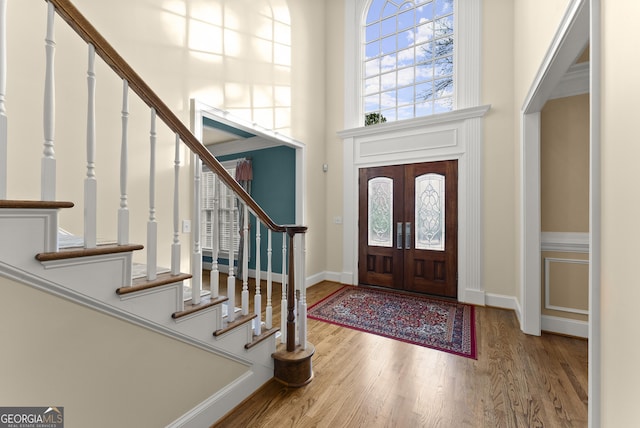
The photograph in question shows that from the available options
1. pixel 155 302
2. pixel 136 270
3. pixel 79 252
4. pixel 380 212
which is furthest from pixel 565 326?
pixel 79 252

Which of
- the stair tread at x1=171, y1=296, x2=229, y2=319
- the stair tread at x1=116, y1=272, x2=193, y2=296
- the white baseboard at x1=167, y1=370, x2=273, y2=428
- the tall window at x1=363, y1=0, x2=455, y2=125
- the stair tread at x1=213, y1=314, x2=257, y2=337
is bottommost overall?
the white baseboard at x1=167, y1=370, x2=273, y2=428

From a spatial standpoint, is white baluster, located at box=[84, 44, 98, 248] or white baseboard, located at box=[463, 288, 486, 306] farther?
white baseboard, located at box=[463, 288, 486, 306]

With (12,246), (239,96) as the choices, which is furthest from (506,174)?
(12,246)

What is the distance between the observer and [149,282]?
50.2 inches

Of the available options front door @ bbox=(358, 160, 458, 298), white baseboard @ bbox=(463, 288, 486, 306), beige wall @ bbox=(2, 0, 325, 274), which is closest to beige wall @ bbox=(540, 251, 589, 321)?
white baseboard @ bbox=(463, 288, 486, 306)

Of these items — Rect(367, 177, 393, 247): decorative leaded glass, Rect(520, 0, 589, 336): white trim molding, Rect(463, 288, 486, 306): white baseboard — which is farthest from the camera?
Rect(367, 177, 393, 247): decorative leaded glass

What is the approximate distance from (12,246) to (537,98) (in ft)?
11.6

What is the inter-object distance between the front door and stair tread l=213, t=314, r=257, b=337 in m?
2.85

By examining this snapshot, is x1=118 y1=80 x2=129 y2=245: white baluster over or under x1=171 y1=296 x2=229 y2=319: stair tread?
over

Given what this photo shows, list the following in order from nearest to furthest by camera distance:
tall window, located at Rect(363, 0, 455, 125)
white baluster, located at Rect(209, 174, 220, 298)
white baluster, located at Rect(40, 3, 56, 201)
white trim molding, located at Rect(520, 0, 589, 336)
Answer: white baluster, located at Rect(40, 3, 56, 201) < white baluster, located at Rect(209, 174, 220, 298) < white trim molding, located at Rect(520, 0, 589, 336) < tall window, located at Rect(363, 0, 455, 125)

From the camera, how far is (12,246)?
2.96 ft

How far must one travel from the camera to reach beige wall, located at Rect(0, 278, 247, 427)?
956 mm
